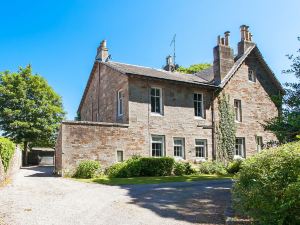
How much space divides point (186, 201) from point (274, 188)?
19.4ft

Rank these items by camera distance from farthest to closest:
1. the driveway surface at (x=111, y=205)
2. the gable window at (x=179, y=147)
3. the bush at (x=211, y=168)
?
the gable window at (x=179, y=147), the bush at (x=211, y=168), the driveway surface at (x=111, y=205)

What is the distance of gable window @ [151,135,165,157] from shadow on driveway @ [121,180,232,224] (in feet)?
29.6

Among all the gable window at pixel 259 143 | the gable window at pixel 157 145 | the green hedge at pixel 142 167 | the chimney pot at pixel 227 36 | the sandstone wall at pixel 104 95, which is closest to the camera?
the green hedge at pixel 142 167

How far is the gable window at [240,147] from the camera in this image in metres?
29.5

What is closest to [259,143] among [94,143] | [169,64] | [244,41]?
[244,41]

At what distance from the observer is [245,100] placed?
30516 mm

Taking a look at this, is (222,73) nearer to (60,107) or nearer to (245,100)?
(245,100)

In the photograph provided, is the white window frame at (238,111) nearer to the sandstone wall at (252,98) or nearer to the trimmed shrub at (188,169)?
the sandstone wall at (252,98)

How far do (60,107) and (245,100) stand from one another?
2848 centimetres

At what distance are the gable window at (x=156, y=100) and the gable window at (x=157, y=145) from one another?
2.08m

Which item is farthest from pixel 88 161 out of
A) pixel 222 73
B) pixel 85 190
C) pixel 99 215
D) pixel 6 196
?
pixel 222 73

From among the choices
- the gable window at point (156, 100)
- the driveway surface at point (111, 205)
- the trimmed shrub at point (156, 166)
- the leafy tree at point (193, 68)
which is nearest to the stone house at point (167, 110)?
the gable window at point (156, 100)

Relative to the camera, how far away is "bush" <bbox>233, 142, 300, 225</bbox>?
21.5ft

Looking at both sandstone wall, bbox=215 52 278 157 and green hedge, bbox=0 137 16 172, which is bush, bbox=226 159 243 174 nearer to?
sandstone wall, bbox=215 52 278 157
